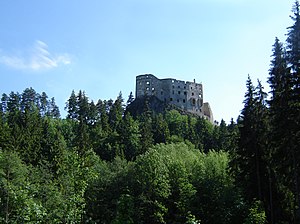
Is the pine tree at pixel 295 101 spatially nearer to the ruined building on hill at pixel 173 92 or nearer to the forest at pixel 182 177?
the forest at pixel 182 177

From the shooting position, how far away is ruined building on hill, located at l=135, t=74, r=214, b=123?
367 feet

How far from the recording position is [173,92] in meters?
113

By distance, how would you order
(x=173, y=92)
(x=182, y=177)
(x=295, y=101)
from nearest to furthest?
(x=295, y=101)
(x=182, y=177)
(x=173, y=92)

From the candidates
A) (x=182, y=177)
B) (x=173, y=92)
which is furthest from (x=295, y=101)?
(x=173, y=92)

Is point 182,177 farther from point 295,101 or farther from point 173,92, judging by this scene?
point 173,92

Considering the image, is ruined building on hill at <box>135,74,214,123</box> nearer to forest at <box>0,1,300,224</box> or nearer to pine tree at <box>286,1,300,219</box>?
forest at <box>0,1,300,224</box>

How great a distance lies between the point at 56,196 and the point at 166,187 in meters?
14.2

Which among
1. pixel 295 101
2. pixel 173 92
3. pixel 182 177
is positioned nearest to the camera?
pixel 295 101

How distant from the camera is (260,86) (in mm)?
32688

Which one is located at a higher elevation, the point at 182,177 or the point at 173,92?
the point at 173,92

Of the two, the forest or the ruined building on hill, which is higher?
the ruined building on hill

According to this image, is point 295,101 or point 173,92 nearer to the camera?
point 295,101

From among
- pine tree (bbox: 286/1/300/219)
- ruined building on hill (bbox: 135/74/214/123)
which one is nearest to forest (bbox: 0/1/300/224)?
pine tree (bbox: 286/1/300/219)

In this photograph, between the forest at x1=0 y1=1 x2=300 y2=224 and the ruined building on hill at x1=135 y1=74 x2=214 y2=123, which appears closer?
the forest at x1=0 y1=1 x2=300 y2=224
